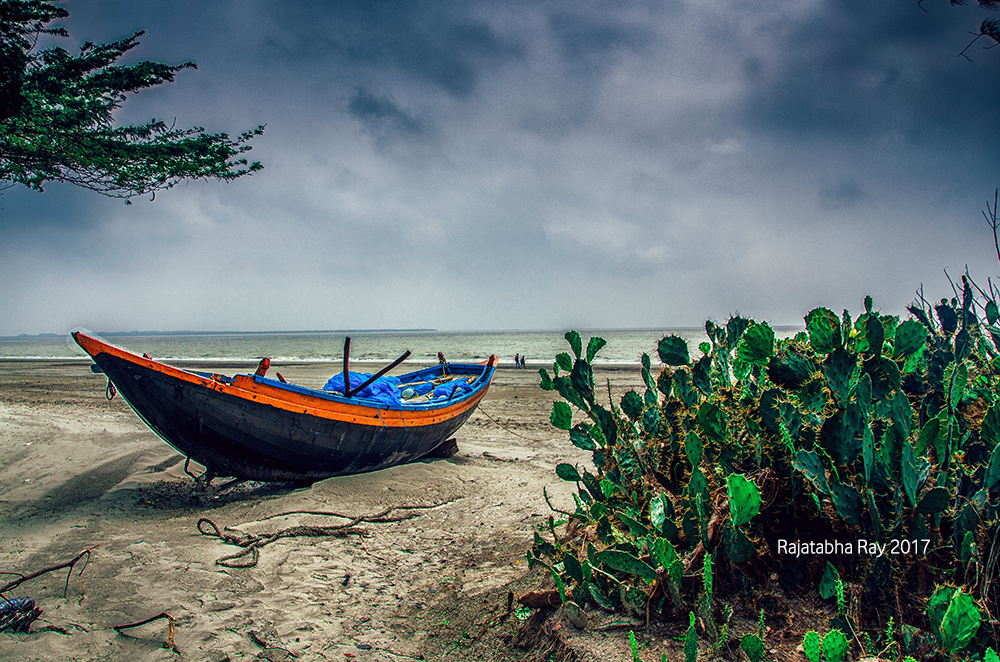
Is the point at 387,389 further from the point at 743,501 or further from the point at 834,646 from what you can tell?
the point at 834,646

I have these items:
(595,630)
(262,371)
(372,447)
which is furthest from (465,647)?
(262,371)

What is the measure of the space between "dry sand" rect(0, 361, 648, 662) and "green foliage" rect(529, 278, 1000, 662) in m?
0.49

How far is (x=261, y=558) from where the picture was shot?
12.0 feet

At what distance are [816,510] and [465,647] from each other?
188 cm

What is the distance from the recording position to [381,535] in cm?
429

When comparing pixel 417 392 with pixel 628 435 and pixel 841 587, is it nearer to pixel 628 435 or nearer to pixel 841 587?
pixel 628 435

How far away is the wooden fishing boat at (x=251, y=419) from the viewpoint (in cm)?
483

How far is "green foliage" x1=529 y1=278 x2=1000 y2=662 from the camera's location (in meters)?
1.56

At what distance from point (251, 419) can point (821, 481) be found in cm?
503

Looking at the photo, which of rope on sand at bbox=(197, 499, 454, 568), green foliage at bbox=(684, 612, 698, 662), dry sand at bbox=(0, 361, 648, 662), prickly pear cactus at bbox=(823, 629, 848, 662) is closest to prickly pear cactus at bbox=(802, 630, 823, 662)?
prickly pear cactus at bbox=(823, 629, 848, 662)

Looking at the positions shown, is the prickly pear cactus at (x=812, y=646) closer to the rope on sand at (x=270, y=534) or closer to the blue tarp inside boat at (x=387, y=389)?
the rope on sand at (x=270, y=534)

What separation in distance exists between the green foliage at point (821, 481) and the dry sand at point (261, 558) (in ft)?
1.62

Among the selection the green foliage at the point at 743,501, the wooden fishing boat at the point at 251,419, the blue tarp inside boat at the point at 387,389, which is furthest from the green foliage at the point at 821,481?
the blue tarp inside boat at the point at 387,389

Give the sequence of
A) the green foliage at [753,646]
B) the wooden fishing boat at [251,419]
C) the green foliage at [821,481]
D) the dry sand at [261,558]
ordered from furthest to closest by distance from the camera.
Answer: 1. the wooden fishing boat at [251,419]
2. the dry sand at [261,558]
3. the green foliage at [821,481]
4. the green foliage at [753,646]
